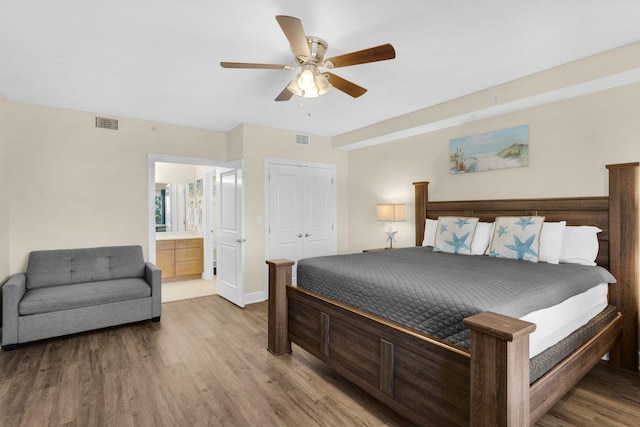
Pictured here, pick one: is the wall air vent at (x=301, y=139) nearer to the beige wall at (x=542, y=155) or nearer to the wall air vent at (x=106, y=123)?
the beige wall at (x=542, y=155)

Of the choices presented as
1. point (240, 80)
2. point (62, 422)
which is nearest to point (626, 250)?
point (240, 80)

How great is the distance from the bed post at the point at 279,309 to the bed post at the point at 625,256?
280cm

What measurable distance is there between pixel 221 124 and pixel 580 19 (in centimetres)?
397

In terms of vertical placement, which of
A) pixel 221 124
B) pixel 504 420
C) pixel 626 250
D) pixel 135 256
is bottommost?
pixel 504 420

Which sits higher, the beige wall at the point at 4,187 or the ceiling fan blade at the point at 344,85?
the ceiling fan blade at the point at 344,85

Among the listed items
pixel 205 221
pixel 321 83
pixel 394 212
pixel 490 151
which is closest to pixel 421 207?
pixel 394 212

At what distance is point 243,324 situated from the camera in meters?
3.83

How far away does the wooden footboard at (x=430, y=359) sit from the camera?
1.37 meters

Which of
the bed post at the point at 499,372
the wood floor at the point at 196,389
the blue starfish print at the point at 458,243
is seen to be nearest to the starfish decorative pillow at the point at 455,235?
the blue starfish print at the point at 458,243

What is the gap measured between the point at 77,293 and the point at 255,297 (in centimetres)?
209

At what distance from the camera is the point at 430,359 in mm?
1756

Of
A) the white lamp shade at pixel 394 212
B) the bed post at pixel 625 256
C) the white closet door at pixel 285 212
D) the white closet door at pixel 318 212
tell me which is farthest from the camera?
the white closet door at pixel 318 212

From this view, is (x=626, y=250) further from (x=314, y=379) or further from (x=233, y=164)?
Result: (x=233, y=164)

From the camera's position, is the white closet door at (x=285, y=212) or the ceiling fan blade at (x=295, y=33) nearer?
the ceiling fan blade at (x=295, y=33)
